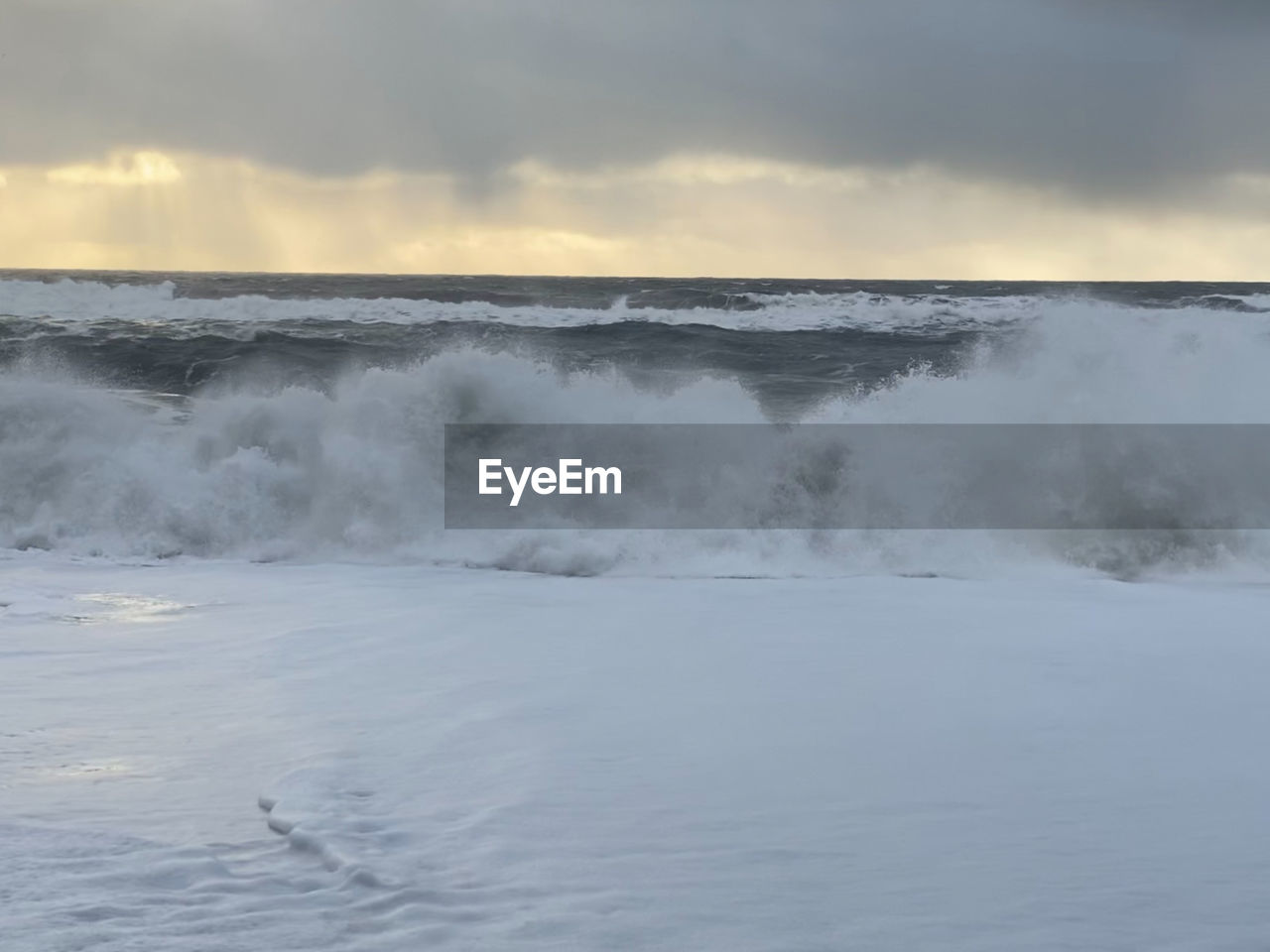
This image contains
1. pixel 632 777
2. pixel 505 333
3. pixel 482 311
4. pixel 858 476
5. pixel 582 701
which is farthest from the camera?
pixel 482 311

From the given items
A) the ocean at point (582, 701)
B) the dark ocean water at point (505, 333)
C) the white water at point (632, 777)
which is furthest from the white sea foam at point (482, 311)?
the white water at point (632, 777)

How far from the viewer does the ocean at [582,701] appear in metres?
3.06

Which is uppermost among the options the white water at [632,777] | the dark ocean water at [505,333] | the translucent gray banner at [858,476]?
the dark ocean water at [505,333]

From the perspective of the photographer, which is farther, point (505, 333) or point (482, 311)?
point (482, 311)

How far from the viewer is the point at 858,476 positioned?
411 inches

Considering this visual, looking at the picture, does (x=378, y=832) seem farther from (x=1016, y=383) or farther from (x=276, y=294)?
(x=276, y=294)

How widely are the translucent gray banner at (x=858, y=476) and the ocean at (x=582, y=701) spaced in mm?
208

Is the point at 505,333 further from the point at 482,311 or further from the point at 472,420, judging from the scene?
the point at 472,420

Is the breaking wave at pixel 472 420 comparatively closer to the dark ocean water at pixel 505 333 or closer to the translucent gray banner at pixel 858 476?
the translucent gray banner at pixel 858 476

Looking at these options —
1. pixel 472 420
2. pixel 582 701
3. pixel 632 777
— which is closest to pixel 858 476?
pixel 472 420

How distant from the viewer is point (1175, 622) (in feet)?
20.8

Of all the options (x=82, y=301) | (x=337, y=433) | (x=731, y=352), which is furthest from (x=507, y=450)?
(x=82, y=301)

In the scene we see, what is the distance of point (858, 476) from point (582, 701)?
6006 millimetres

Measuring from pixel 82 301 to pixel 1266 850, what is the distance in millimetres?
32556
